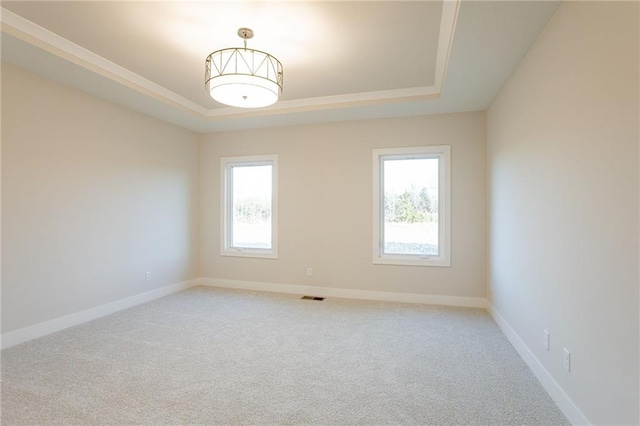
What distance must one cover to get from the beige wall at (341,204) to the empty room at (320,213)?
0.03 metres

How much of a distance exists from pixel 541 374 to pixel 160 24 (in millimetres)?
3932

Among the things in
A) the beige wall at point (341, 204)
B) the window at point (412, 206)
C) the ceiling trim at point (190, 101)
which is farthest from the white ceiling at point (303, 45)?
the window at point (412, 206)

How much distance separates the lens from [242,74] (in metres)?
2.45

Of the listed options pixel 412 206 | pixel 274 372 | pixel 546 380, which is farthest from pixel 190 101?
pixel 546 380

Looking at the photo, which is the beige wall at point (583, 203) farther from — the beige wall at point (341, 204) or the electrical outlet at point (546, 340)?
the beige wall at point (341, 204)

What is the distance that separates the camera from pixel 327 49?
2.95 meters

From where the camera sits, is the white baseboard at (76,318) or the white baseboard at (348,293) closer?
the white baseboard at (76,318)

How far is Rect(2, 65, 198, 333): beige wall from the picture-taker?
300 cm

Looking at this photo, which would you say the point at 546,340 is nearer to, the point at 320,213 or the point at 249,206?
the point at 320,213

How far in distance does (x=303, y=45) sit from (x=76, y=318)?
146 inches

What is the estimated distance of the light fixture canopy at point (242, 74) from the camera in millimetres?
2480

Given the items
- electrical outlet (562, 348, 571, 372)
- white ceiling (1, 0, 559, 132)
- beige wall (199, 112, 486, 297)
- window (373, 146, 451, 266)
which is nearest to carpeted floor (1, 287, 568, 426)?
electrical outlet (562, 348, 571, 372)

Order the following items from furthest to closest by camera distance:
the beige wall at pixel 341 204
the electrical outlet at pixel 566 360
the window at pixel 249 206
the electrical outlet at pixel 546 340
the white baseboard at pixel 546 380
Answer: the window at pixel 249 206 < the beige wall at pixel 341 204 < the electrical outlet at pixel 546 340 < the electrical outlet at pixel 566 360 < the white baseboard at pixel 546 380

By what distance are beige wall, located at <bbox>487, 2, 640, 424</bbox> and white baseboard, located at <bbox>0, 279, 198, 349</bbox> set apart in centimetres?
442
